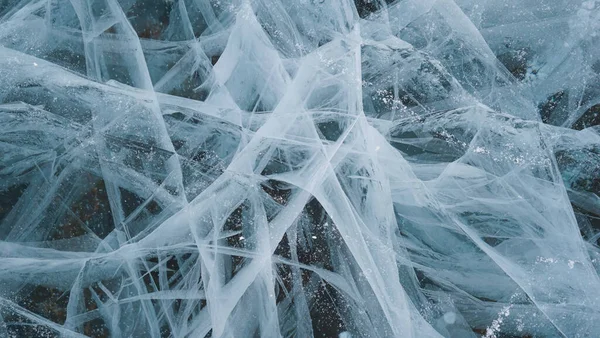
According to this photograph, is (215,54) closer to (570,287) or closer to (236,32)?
(236,32)

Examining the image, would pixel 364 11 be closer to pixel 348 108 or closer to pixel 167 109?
pixel 348 108

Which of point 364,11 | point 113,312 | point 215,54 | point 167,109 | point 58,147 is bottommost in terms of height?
point 113,312

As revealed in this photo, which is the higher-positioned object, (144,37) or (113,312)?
(144,37)

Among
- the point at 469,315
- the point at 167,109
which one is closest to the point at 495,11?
the point at 469,315

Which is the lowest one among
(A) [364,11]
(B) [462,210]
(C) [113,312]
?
(C) [113,312]

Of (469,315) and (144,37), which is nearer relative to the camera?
(469,315)

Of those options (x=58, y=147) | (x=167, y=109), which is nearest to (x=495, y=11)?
(x=167, y=109)
